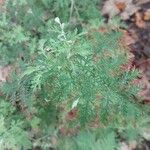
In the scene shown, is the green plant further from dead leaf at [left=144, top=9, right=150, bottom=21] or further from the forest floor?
dead leaf at [left=144, top=9, right=150, bottom=21]

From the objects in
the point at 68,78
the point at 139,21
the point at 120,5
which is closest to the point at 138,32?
the point at 139,21

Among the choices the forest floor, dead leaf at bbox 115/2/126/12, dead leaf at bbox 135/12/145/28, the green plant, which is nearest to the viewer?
the green plant

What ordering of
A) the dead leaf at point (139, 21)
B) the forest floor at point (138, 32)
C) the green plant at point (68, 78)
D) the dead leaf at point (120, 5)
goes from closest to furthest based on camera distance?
the green plant at point (68, 78) → the forest floor at point (138, 32) → the dead leaf at point (139, 21) → the dead leaf at point (120, 5)

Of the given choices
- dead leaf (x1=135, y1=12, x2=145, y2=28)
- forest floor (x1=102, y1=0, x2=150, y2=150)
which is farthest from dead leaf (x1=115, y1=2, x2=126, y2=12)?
dead leaf (x1=135, y1=12, x2=145, y2=28)

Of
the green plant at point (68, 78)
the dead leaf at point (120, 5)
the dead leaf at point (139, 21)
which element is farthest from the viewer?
the dead leaf at point (120, 5)

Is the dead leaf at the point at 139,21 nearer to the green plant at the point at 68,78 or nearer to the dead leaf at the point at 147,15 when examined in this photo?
the dead leaf at the point at 147,15

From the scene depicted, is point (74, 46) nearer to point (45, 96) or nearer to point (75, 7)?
point (45, 96)

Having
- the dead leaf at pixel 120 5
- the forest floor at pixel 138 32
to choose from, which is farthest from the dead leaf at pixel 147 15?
the dead leaf at pixel 120 5

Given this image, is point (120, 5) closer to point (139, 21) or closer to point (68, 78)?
point (139, 21)
